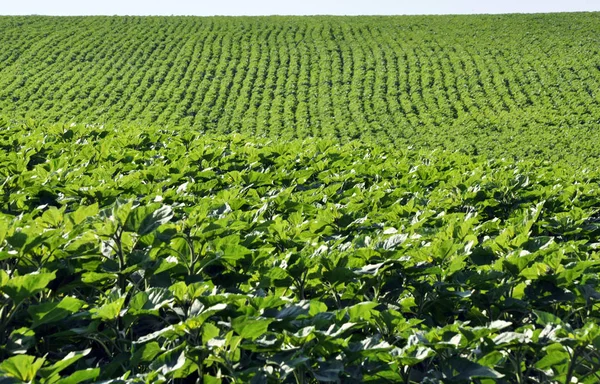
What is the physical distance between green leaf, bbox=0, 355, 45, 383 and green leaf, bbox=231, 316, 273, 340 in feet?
1.92

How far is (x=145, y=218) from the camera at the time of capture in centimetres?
290

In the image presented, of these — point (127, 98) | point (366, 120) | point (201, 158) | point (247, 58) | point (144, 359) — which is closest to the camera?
point (144, 359)

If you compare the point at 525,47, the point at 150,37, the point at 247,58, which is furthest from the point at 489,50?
the point at 150,37

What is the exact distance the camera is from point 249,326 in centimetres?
216

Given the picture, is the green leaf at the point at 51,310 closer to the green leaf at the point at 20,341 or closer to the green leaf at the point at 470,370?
the green leaf at the point at 20,341

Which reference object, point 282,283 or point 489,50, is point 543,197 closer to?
point 282,283

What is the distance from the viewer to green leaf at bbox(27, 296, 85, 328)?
2.22m

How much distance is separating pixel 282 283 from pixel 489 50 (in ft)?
125

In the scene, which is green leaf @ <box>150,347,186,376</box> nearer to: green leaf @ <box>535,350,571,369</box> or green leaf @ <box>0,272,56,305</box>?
green leaf @ <box>0,272,56,305</box>

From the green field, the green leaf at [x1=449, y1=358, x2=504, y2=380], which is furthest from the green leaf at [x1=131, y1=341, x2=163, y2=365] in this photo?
the green leaf at [x1=449, y1=358, x2=504, y2=380]

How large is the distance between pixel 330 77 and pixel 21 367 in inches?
1285

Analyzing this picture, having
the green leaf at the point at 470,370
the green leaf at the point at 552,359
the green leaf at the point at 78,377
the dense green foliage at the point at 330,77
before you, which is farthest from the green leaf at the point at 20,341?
the dense green foliage at the point at 330,77

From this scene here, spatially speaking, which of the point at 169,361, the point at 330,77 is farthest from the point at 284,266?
the point at 330,77

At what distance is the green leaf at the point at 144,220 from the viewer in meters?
2.86
